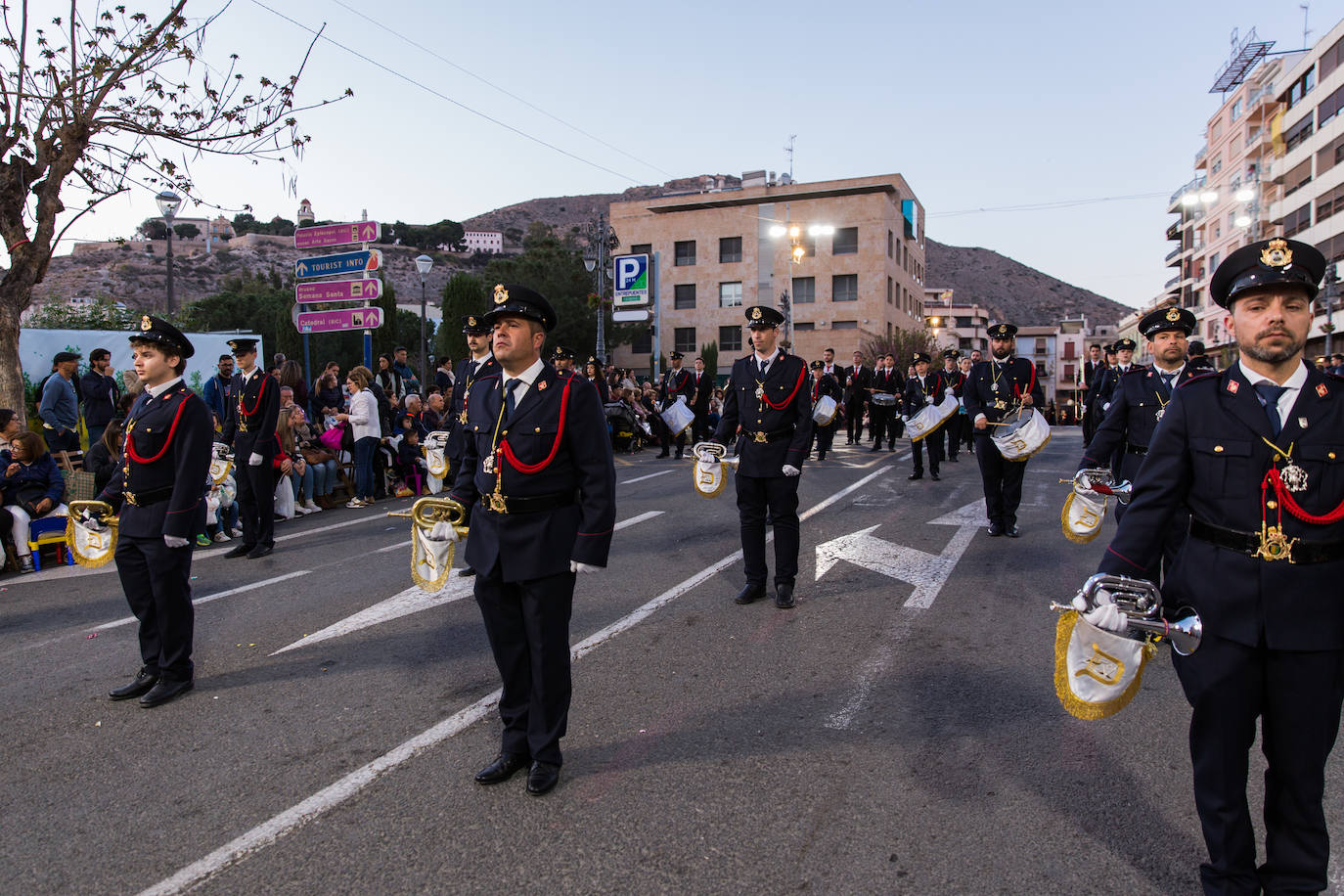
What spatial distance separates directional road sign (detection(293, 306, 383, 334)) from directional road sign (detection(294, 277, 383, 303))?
0.27m

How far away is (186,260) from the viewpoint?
130 meters

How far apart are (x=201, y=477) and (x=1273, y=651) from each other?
17.6 feet

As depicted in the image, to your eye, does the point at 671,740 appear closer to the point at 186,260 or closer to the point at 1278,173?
the point at 1278,173

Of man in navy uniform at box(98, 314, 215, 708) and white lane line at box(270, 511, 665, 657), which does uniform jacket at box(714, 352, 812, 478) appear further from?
man in navy uniform at box(98, 314, 215, 708)

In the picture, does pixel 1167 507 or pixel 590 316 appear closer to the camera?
pixel 1167 507

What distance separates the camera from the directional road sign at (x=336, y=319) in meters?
18.6

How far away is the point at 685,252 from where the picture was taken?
63688 mm

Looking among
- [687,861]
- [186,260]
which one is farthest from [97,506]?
[186,260]

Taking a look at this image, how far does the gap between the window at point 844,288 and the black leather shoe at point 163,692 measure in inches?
2271

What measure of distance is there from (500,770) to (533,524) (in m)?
1.12

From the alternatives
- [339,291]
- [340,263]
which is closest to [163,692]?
[339,291]

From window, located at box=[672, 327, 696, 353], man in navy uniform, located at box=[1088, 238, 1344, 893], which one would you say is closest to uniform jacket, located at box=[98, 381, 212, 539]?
man in navy uniform, located at box=[1088, 238, 1344, 893]

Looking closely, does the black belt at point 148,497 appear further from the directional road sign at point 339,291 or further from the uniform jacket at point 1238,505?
the directional road sign at point 339,291

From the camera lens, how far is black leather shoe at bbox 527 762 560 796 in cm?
363
